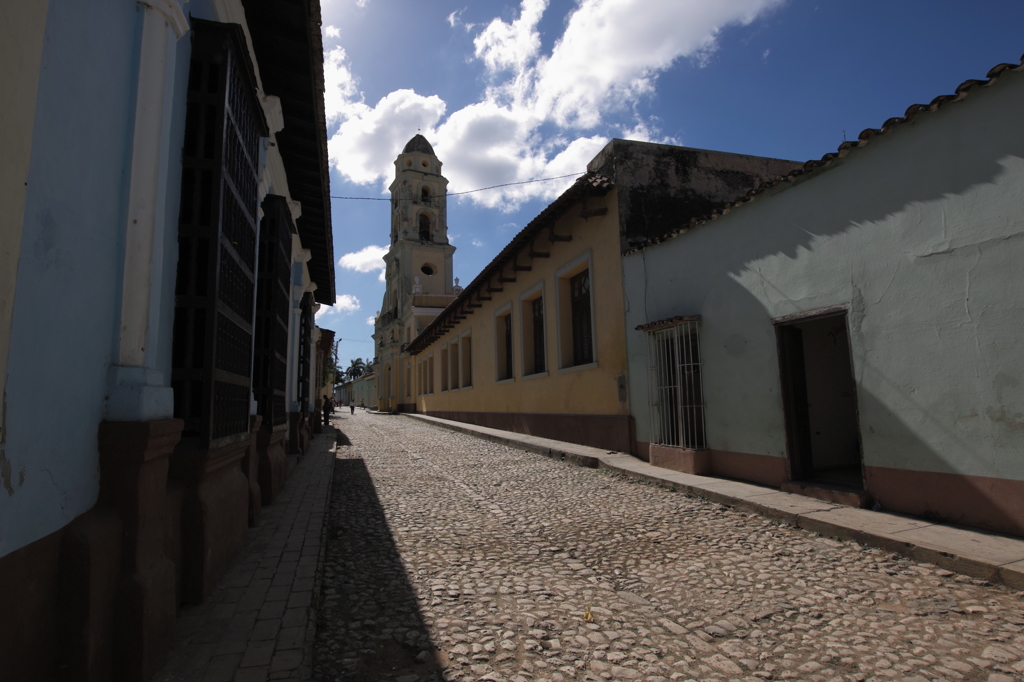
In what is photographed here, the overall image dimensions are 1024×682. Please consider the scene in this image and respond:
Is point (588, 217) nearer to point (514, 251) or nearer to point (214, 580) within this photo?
point (514, 251)

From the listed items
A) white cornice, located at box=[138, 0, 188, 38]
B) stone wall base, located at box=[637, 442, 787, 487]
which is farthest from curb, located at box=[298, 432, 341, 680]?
stone wall base, located at box=[637, 442, 787, 487]

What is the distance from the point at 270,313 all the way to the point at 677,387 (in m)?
4.94

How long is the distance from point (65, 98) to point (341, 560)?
3.22 metres

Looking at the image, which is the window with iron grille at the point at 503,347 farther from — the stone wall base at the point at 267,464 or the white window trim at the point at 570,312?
the stone wall base at the point at 267,464

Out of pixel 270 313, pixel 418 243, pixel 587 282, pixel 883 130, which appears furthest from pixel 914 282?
pixel 418 243

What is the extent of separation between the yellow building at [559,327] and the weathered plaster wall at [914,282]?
2.97 meters

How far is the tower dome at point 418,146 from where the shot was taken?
3241 cm

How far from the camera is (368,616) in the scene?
3.11 metres

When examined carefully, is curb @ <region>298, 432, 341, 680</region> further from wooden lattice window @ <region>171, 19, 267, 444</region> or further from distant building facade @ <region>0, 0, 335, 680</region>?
wooden lattice window @ <region>171, 19, 267, 444</region>

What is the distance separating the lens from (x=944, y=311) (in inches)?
175

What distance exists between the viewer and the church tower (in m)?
31.7

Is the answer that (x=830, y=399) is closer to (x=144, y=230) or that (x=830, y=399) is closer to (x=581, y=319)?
(x=581, y=319)

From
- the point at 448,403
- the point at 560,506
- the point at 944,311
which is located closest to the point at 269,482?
the point at 560,506

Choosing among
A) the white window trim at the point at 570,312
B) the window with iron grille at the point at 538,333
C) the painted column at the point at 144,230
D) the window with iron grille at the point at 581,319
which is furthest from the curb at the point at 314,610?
the window with iron grille at the point at 538,333
